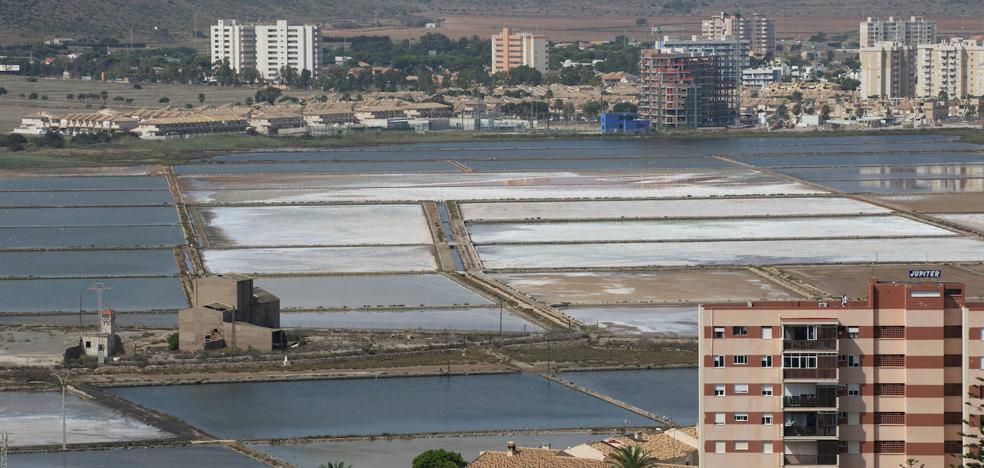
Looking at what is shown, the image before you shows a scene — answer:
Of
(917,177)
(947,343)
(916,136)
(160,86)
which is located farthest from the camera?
(160,86)

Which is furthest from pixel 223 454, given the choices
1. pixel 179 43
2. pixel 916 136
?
pixel 179 43

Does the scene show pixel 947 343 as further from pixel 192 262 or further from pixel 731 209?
pixel 731 209

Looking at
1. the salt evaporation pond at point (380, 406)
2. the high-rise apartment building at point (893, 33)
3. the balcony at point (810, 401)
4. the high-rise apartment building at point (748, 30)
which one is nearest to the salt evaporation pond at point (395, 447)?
the salt evaporation pond at point (380, 406)

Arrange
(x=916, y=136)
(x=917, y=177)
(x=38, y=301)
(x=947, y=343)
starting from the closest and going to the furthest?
(x=947, y=343) < (x=38, y=301) < (x=917, y=177) < (x=916, y=136)

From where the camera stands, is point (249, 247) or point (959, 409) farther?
point (249, 247)

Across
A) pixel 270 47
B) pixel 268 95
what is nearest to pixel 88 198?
pixel 268 95

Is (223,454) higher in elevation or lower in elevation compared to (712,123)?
lower
